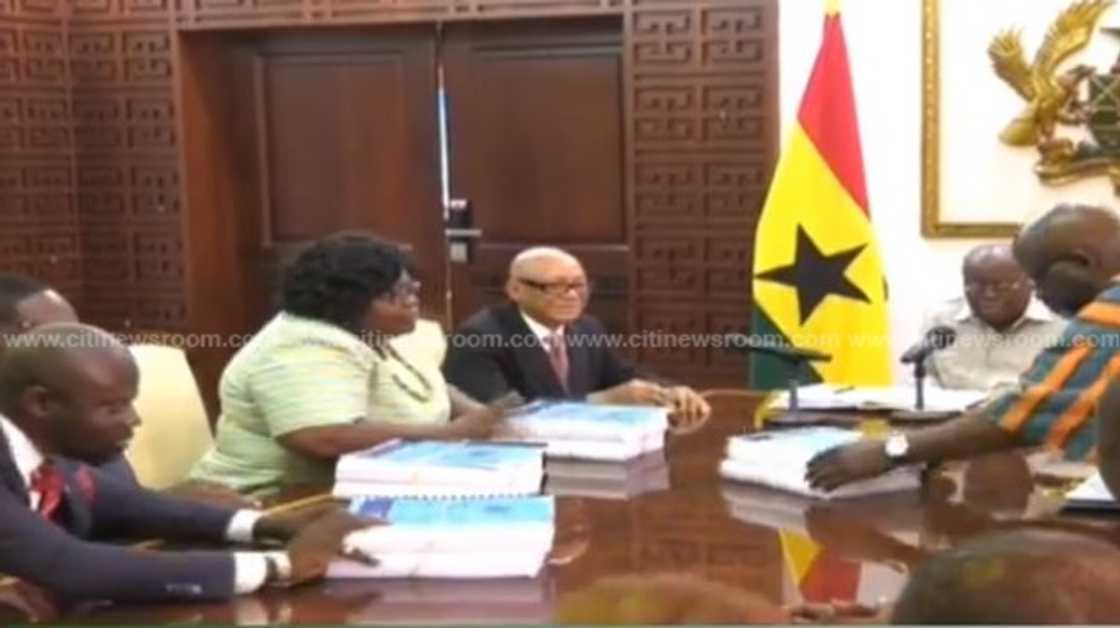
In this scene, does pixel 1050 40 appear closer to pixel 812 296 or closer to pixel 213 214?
pixel 812 296

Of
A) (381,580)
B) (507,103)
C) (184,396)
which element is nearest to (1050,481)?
(381,580)

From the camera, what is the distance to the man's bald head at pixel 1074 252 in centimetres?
262

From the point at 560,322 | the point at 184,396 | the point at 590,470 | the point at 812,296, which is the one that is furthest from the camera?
the point at 812,296

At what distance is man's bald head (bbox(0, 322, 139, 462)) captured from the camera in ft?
6.64

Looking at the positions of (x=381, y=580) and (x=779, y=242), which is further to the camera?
(x=779, y=242)

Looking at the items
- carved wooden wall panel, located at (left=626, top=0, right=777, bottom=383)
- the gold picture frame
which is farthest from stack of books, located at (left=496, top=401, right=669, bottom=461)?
carved wooden wall panel, located at (left=626, top=0, right=777, bottom=383)

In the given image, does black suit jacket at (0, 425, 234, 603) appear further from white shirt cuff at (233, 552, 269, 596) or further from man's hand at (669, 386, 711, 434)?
man's hand at (669, 386, 711, 434)

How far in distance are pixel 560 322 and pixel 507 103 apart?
7.97ft

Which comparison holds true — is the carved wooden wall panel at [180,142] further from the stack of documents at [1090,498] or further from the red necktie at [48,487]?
the red necktie at [48,487]

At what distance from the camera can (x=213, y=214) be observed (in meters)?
6.63

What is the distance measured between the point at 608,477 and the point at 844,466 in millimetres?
469

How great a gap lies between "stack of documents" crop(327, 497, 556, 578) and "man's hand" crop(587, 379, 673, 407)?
1409mm

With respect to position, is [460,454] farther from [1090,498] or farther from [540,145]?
[540,145]

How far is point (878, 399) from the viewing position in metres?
3.55
